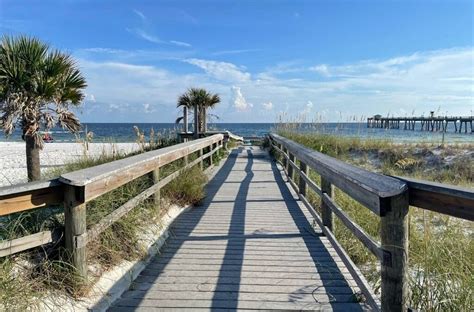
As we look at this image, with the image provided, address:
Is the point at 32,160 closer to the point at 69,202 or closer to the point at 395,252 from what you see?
the point at 69,202

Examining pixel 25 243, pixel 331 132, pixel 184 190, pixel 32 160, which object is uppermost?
pixel 331 132

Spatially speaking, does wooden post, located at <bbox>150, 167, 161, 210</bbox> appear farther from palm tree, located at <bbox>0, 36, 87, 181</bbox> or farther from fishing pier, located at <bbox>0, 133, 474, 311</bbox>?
palm tree, located at <bbox>0, 36, 87, 181</bbox>

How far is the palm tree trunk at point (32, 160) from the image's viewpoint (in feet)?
20.4

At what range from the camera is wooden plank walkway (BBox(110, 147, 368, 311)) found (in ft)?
9.82

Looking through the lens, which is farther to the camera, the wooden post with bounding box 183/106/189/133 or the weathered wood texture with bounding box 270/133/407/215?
the wooden post with bounding box 183/106/189/133

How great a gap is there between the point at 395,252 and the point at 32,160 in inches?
229

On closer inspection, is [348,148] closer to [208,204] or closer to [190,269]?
[208,204]

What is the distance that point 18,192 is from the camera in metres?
2.51

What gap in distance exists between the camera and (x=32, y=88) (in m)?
6.31

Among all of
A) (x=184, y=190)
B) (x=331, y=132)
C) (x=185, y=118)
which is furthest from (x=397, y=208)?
(x=185, y=118)

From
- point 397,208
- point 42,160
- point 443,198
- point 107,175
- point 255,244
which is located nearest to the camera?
point 443,198

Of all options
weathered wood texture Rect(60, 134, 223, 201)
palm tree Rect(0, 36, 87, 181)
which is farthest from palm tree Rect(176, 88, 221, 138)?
weathered wood texture Rect(60, 134, 223, 201)

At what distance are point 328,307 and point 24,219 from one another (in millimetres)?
2427

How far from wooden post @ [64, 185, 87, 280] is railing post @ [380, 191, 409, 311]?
80.1 inches
